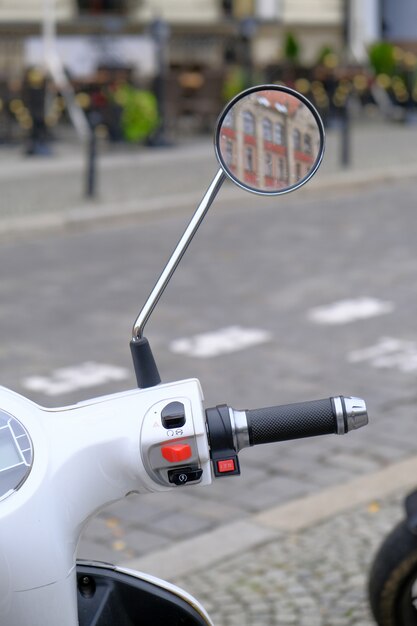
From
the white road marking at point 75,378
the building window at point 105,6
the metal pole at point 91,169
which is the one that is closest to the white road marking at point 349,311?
the white road marking at point 75,378

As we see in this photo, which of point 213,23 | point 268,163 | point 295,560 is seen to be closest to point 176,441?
point 268,163

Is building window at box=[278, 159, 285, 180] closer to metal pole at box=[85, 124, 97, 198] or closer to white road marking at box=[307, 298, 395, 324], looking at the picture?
white road marking at box=[307, 298, 395, 324]

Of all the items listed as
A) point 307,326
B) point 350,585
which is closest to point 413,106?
point 307,326

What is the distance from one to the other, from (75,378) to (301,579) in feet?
9.67

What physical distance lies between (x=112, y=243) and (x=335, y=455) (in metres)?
6.33

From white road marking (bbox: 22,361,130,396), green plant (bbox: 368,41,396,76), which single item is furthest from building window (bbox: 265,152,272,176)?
green plant (bbox: 368,41,396,76)

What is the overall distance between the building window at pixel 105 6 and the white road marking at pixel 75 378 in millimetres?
21294

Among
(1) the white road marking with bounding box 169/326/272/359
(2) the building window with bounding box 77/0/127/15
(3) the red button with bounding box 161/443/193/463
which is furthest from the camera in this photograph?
(2) the building window with bounding box 77/0/127/15

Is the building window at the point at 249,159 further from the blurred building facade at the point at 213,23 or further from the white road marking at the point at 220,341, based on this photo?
the blurred building facade at the point at 213,23

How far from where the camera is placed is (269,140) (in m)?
1.94

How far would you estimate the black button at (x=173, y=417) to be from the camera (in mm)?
1768

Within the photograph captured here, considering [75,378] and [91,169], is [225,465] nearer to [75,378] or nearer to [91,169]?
[75,378]

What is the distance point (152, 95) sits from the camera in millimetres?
19000

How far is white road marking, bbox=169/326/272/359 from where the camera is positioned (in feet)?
23.1
